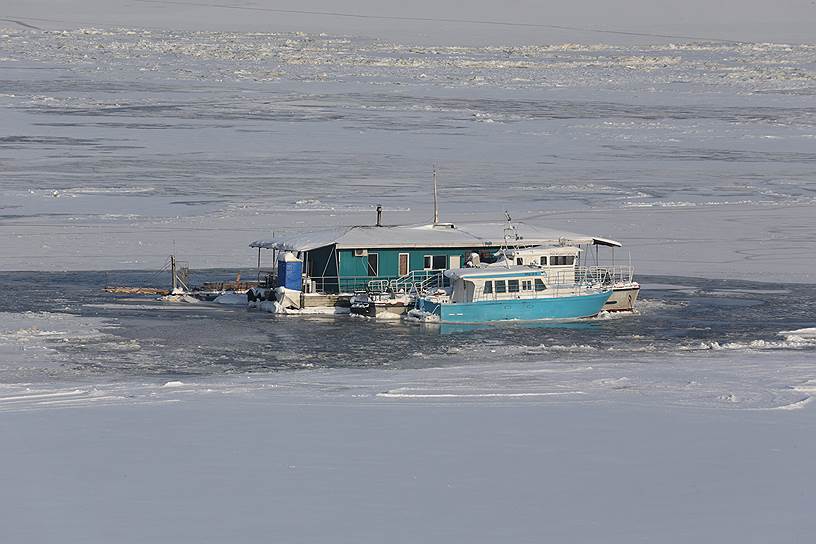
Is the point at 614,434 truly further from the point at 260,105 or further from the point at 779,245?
the point at 260,105

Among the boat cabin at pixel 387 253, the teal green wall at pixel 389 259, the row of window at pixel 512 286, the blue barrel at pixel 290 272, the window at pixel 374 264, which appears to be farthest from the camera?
the window at pixel 374 264

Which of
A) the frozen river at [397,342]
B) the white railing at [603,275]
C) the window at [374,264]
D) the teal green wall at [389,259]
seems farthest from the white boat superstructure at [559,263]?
the window at [374,264]

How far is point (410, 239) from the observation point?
1156 inches

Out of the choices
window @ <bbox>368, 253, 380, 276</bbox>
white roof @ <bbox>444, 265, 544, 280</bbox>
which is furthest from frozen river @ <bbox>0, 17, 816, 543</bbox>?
window @ <bbox>368, 253, 380, 276</bbox>

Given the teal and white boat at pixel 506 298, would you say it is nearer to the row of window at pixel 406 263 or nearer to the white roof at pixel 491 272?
the white roof at pixel 491 272

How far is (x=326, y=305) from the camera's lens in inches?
1109

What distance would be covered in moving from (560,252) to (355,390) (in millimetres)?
11885

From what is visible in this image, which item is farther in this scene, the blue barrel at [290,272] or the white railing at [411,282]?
the white railing at [411,282]

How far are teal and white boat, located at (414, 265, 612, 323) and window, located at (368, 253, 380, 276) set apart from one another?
84.3 inches

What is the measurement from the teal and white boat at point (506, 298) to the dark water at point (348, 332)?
49 centimetres

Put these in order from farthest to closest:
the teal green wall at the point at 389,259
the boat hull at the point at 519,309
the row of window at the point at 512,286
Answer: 1. the teal green wall at the point at 389,259
2. the row of window at the point at 512,286
3. the boat hull at the point at 519,309

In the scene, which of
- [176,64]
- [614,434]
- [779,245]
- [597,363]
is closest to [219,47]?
[176,64]

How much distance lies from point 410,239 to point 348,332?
456 centimetres

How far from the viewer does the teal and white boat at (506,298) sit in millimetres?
26625
